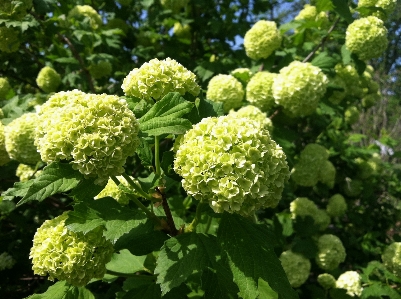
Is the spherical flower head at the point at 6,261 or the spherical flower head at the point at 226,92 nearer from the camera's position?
the spherical flower head at the point at 226,92

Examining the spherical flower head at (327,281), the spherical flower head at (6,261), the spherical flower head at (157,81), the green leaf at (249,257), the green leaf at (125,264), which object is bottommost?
the spherical flower head at (327,281)

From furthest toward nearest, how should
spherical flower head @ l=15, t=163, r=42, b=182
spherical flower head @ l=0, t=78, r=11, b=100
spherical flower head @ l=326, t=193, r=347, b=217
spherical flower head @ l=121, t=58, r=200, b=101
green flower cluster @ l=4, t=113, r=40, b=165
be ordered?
spherical flower head @ l=326, t=193, r=347, b=217
spherical flower head @ l=0, t=78, r=11, b=100
spherical flower head @ l=15, t=163, r=42, b=182
green flower cluster @ l=4, t=113, r=40, b=165
spherical flower head @ l=121, t=58, r=200, b=101

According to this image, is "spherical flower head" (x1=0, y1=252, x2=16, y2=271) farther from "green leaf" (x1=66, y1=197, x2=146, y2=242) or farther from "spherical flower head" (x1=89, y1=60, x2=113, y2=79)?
"green leaf" (x1=66, y1=197, x2=146, y2=242)

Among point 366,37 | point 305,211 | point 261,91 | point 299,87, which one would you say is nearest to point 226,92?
point 261,91

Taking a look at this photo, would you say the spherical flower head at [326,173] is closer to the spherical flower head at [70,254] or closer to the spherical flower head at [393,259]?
the spherical flower head at [393,259]

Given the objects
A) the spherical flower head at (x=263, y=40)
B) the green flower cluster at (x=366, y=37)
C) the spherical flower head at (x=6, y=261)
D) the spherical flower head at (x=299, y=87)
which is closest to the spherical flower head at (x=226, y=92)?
the spherical flower head at (x=299, y=87)

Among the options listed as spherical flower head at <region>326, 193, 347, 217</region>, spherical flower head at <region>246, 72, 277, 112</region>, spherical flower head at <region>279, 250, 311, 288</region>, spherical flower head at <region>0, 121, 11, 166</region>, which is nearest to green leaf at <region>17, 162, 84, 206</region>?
spherical flower head at <region>0, 121, 11, 166</region>
